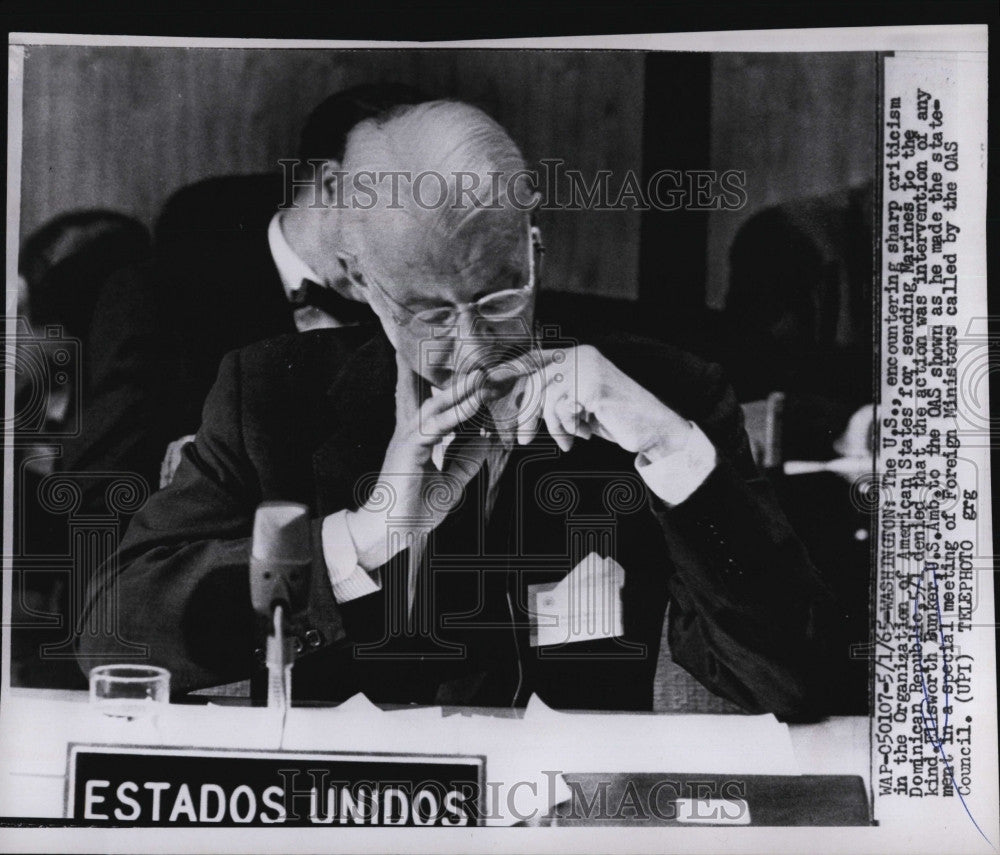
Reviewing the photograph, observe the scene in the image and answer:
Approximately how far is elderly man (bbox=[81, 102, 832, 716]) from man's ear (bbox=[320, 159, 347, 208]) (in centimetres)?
1

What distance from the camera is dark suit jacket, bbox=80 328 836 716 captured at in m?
1.66

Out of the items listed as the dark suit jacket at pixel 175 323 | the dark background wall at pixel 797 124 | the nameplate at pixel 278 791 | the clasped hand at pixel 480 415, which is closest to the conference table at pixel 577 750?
the nameplate at pixel 278 791

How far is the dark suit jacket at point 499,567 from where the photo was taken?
1.66 m

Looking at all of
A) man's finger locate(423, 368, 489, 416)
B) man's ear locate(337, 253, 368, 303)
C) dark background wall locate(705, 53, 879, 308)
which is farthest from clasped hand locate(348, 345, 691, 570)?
dark background wall locate(705, 53, 879, 308)

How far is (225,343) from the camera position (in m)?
1.68

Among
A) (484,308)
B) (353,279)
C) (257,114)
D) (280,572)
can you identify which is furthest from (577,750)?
(257,114)

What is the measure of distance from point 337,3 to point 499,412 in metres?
0.81

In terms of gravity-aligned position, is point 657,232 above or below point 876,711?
above

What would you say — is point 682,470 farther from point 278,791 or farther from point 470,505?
point 278,791

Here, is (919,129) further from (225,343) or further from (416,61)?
(225,343)

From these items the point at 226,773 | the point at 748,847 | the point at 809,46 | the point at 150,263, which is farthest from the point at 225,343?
the point at 748,847

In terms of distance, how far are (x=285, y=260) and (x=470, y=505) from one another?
55 cm

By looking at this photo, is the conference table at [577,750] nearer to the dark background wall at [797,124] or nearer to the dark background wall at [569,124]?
the dark background wall at [569,124]

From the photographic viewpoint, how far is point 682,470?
5.46 ft
